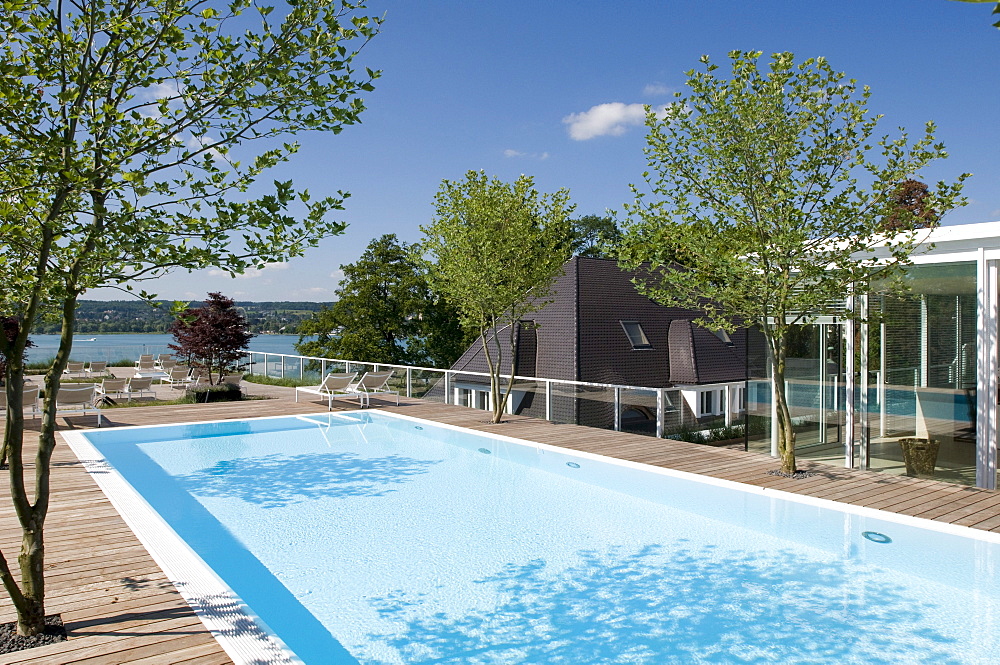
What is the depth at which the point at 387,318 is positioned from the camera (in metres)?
37.6

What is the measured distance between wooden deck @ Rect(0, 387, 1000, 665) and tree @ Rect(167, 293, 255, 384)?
22.7 ft

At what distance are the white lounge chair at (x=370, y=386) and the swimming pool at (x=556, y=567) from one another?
571 centimetres

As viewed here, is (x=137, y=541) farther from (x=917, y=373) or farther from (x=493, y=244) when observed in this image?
(x=917, y=373)

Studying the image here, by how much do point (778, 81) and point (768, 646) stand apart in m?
5.49

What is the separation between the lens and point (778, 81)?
6996mm

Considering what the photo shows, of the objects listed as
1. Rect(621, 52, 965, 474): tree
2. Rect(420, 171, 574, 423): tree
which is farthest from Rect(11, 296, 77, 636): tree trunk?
Rect(420, 171, 574, 423): tree

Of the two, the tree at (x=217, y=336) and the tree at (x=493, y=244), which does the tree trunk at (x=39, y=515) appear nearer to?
the tree at (x=493, y=244)

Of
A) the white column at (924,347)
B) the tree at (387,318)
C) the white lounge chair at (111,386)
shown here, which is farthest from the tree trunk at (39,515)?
the tree at (387,318)

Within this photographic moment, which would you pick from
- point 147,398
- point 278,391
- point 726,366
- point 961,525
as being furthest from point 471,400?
point 726,366

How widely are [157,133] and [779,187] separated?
19.7 ft

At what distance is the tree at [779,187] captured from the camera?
7012 mm

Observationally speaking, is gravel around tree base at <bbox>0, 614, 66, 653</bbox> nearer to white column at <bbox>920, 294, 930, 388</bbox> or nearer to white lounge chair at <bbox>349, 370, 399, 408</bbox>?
white column at <bbox>920, 294, 930, 388</bbox>

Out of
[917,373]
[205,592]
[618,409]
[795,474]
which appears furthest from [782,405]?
[205,592]

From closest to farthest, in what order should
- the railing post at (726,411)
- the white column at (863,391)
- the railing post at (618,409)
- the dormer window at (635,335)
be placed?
1. the white column at (863,391)
2. the railing post at (618,409)
3. the railing post at (726,411)
4. the dormer window at (635,335)
